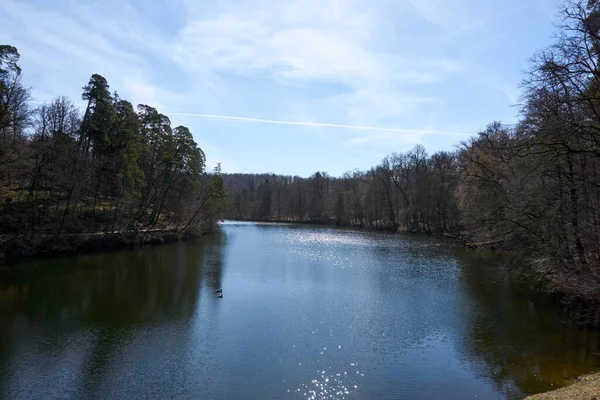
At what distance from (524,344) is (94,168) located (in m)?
32.0

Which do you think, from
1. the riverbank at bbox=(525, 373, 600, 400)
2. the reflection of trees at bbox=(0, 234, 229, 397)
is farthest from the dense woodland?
the reflection of trees at bbox=(0, 234, 229, 397)

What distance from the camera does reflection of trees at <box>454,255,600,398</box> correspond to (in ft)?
31.4

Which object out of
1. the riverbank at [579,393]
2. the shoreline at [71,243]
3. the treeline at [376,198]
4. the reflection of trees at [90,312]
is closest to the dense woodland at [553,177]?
the riverbank at [579,393]

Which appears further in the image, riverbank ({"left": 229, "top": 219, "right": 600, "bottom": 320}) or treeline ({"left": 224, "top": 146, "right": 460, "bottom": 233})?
treeline ({"left": 224, "top": 146, "right": 460, "bottom": 233})

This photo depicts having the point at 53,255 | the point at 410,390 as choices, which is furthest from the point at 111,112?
the point at 410,390

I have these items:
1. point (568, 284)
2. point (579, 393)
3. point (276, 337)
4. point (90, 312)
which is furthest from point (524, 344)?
point (90, 312)

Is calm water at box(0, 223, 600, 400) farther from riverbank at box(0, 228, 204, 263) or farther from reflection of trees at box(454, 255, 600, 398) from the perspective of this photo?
riverbank at box(0, 228, 204, 263)

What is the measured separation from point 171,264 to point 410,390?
69.0 ft

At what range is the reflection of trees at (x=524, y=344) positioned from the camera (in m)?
9.57

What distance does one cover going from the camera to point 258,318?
14.3 metres

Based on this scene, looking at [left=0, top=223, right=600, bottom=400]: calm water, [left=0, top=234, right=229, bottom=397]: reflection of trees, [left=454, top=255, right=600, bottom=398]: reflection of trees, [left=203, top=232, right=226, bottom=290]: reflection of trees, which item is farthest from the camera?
[left=203, top=232, right=226, bottom=290]: reflection of trees

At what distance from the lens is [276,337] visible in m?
12.3

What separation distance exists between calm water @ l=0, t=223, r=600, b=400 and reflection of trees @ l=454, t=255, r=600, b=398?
0.17ft

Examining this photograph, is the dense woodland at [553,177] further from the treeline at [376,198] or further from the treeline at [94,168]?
the treeline at [94,168]
